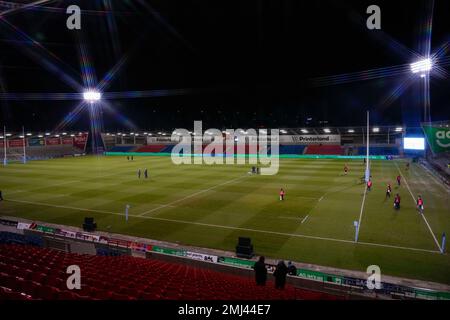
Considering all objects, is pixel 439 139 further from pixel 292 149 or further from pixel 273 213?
pixel 292 149

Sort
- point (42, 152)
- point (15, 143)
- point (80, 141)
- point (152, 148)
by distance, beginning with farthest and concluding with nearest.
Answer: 1. point (80, 141)
2. point (152, 148)
3. point (42, 152)
4. point (15, 143)

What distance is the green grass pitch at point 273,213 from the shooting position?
16297mm

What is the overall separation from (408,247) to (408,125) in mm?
63204

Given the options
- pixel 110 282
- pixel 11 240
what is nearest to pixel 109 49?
pixel 11 240

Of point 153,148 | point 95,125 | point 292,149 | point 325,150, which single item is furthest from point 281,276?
point 95,125

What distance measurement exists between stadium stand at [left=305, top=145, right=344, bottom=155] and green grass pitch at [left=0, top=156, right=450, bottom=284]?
35.3m

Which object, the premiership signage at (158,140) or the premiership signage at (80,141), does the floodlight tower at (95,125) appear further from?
the premiership signage at (158,140)

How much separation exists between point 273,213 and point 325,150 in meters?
59.8

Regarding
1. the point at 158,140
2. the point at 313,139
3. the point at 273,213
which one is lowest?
the point at 273,213

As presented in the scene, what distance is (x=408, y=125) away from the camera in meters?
69.6

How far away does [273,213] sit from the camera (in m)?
23.9
